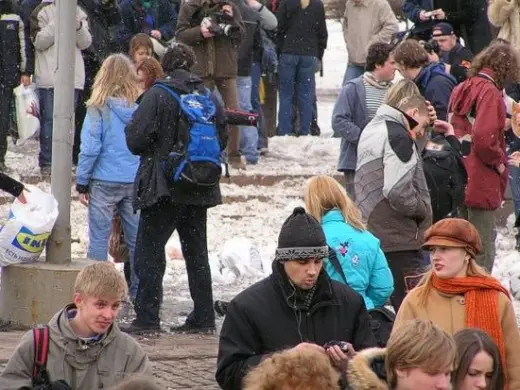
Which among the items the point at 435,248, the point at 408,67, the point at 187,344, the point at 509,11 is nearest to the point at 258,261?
the point at 408,67

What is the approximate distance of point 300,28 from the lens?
1753 centimetres

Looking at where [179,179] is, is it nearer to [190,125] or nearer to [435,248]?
[190,125]

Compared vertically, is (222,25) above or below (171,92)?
above

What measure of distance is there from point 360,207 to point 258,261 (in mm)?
3246

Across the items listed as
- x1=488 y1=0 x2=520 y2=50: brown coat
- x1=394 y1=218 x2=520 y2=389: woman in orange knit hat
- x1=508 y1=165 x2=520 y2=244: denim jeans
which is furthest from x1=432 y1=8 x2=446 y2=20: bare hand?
x1=394 y1=218 x2=520 y2=389: woman in orange knit hat

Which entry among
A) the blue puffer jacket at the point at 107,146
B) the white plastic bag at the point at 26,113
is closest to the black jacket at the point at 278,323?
the blue puffer jacket at the point at 107,146

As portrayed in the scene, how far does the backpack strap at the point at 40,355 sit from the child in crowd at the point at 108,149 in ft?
15.8

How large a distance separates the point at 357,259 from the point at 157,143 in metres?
2.70

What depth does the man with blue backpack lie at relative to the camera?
33.3ft

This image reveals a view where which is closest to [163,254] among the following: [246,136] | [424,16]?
[246,136]

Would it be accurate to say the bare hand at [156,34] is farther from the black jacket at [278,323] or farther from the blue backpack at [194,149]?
the black jacket at [278,323]

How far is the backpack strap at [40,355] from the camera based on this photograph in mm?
6062

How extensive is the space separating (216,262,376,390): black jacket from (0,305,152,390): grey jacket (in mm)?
390

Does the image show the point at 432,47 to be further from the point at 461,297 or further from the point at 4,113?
the point at 461,297
